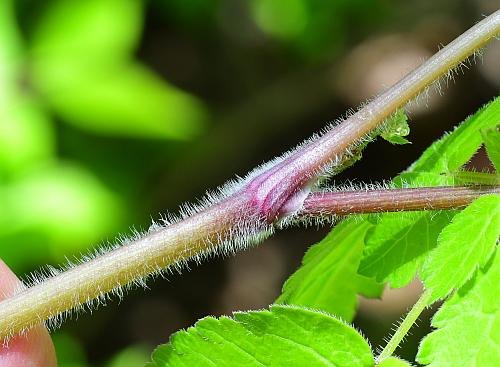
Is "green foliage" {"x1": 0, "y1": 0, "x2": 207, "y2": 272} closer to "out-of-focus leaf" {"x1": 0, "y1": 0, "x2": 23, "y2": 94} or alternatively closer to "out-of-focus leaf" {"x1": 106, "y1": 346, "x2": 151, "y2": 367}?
"out-of-focus leaf" {"x1": 0, "y1": 0, "x2": 23, "y2": 94}

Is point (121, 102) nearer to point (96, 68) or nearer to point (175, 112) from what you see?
point (96, 68)

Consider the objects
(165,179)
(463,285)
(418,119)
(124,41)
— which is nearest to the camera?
(463,285)

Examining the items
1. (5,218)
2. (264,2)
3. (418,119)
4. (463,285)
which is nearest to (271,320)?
(463,285)

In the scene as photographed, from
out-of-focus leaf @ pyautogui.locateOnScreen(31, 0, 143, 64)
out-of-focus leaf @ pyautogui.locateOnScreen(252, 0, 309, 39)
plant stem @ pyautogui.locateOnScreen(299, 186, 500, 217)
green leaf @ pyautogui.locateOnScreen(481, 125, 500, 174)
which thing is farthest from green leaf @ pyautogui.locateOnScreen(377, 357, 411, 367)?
out-of-focus leaf @ pyautogui.locateOnScreen(252, 0, 309, 39)

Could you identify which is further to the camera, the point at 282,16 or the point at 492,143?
the point at 282,16

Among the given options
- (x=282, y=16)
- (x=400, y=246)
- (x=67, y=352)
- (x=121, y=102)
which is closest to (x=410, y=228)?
(x=400, y=246)

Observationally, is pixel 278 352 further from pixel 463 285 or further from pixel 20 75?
pixel 20 75
